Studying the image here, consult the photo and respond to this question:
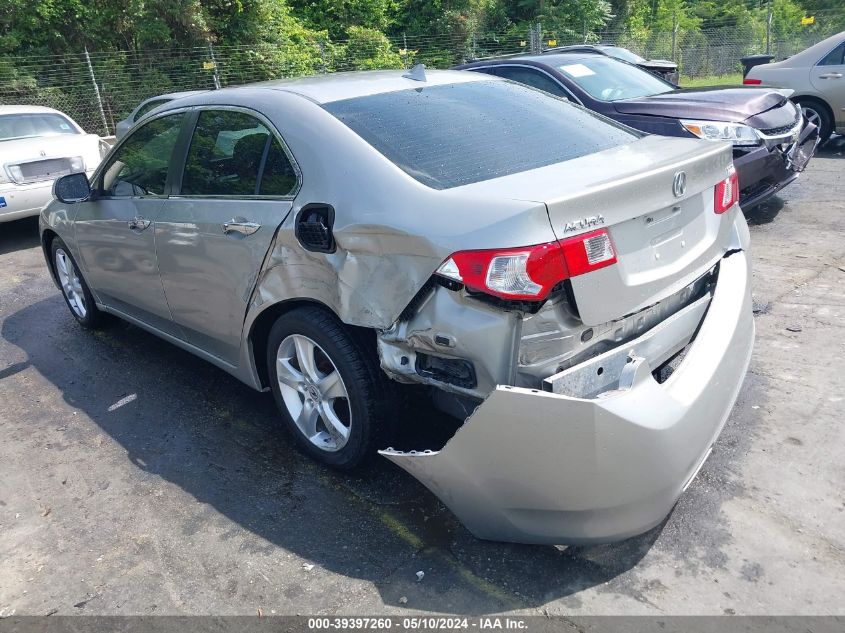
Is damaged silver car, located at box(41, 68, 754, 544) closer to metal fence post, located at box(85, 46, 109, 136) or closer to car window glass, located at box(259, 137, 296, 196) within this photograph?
car window glass, located at box(259, 137, 296, 196)

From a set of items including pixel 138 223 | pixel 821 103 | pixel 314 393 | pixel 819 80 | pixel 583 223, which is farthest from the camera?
pixel 821 103

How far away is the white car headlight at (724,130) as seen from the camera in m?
6.11

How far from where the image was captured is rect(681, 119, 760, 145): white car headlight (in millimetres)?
6109

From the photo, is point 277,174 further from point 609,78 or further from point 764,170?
point 609,78

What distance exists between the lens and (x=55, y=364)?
485 centimetres

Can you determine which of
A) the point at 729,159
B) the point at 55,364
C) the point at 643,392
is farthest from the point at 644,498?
the point at 55,364

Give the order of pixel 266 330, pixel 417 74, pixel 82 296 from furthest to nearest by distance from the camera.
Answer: pixel 82 296 < pixel 417 74 < pixel 266 330

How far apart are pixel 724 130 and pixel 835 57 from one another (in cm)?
474

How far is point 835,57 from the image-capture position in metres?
9.45

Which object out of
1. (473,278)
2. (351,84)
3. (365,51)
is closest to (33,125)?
(351,84)

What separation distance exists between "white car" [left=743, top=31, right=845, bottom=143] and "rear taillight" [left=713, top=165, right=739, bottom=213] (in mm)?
7195

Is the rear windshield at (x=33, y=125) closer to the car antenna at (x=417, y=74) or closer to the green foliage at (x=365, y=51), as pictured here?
the car antenna at (x=417, y=74)

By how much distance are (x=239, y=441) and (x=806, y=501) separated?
2.61 metres

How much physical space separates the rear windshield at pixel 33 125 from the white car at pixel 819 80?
29.9 ft
